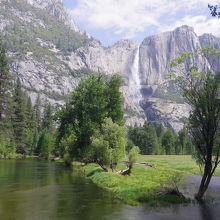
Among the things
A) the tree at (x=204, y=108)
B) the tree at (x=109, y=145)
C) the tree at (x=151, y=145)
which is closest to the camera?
the tree at (x=204, y=108)

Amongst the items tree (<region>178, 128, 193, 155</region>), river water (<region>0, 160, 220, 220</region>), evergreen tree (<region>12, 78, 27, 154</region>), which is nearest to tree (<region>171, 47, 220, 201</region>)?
river water (<region>0, 160, 220, 220</region>)

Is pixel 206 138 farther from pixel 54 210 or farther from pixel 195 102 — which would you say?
pixel 54 210

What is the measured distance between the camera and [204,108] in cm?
2889

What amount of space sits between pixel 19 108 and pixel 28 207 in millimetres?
112040

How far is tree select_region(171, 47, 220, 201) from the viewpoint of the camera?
93.9 feet

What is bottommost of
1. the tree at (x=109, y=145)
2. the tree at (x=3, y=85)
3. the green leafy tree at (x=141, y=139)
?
the tree at (x=109, y=145)

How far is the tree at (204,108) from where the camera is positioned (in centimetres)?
2861

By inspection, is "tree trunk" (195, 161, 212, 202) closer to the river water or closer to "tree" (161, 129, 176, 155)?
the river water

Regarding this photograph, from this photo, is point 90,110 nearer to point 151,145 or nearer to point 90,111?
point 90,111

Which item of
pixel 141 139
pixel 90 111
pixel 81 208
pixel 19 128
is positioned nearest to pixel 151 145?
pixel 141 139

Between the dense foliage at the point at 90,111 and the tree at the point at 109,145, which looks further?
the dense foliage at the point at 90,111

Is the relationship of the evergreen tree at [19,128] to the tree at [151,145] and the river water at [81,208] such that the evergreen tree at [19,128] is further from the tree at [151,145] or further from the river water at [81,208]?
the river water at [81,208]

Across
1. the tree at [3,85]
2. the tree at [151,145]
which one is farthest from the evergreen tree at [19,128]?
the tree at [151,145]

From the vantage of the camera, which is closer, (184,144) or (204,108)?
(204,108)
